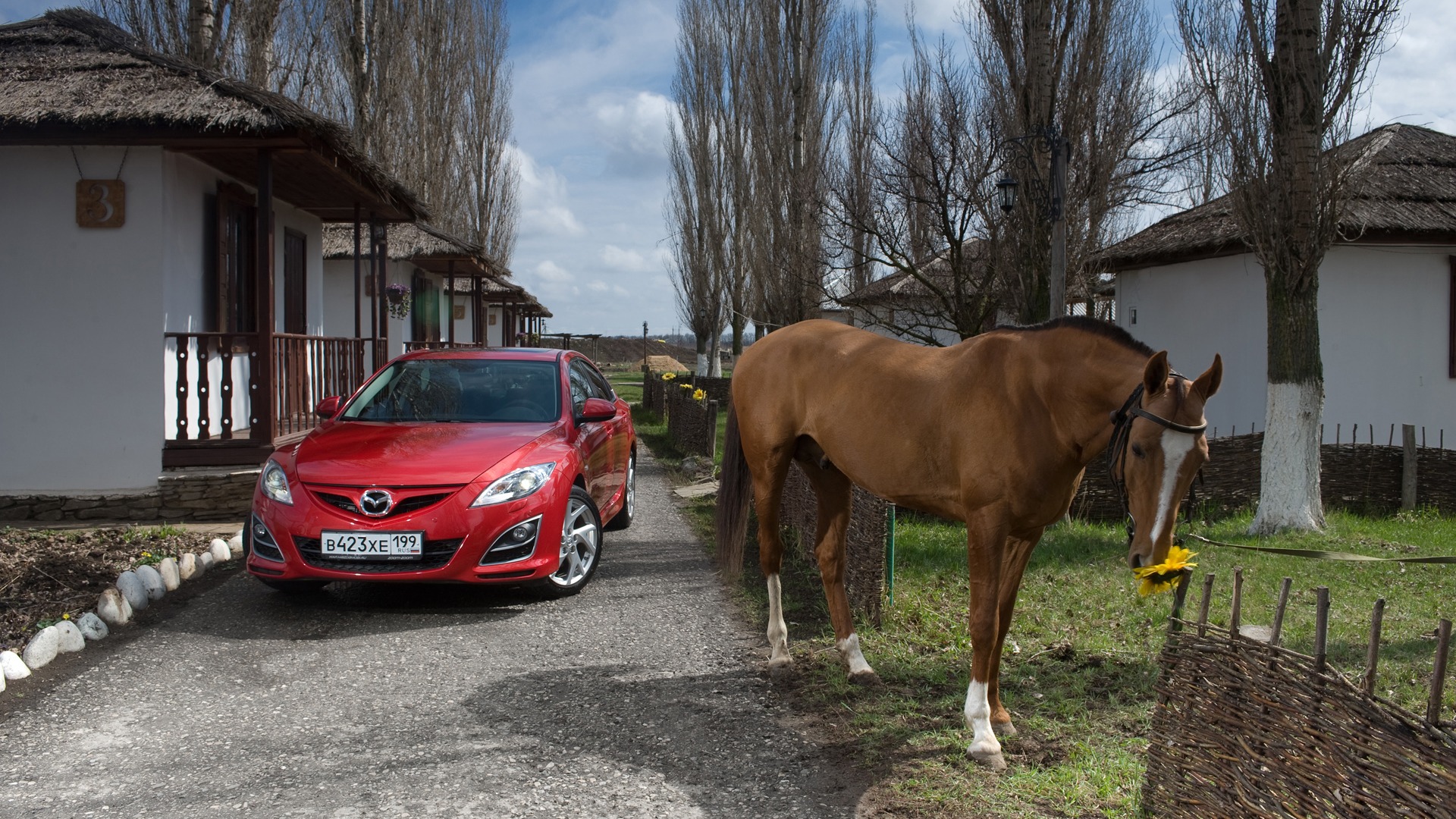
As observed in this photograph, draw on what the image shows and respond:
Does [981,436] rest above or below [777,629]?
above

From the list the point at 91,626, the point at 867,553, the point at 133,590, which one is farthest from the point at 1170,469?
the point at 133,590

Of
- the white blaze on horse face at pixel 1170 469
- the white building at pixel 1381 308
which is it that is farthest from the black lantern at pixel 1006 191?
the white blaze on horse face at pixel 1170 469

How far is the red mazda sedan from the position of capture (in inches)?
235

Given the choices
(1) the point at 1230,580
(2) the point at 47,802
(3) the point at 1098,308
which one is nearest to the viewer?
(2) the point at 47,802

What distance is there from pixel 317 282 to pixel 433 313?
41.8 feet

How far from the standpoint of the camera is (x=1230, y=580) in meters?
7.30

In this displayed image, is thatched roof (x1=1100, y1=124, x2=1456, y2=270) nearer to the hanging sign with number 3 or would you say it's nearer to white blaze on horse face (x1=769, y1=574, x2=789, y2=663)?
white blaze on horse face (x1=769, y1=574, x2=789, y2=663)

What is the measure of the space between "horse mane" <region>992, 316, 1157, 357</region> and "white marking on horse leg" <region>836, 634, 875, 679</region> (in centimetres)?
188

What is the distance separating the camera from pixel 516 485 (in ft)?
20.7

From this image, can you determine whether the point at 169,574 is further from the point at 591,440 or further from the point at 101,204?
the point at 101,204

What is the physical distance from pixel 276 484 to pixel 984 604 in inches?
176

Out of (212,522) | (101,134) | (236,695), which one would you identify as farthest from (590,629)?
(101,134)

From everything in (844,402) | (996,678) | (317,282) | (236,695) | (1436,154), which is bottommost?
(236,695)

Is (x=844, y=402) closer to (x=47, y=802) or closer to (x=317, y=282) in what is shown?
(x=47, y=802)
